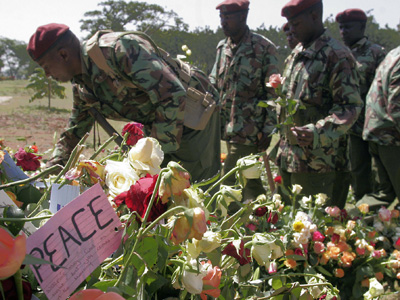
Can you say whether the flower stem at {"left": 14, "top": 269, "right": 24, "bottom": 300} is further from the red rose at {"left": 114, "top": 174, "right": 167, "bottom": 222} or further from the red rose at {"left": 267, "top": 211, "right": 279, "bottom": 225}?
the red rose at {"left": 267, "top": 211, "right": 279, "bottom": 225}

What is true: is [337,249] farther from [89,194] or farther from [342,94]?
[89,194]

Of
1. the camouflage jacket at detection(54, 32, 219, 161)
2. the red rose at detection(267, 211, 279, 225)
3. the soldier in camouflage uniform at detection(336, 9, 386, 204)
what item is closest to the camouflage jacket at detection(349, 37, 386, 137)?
the soldier in camouflage uniform at detection(336, 9, 386, 204)

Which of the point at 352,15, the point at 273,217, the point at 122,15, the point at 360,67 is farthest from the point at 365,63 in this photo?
the point at 122,15

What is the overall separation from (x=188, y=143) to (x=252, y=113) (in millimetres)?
1196

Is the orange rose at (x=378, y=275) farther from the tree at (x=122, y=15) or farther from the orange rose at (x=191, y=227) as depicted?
the tree at (x=122, y=15)

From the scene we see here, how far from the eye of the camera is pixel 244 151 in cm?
343

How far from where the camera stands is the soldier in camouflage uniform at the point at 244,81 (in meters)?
3.35

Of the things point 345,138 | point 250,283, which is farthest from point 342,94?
point 250,283

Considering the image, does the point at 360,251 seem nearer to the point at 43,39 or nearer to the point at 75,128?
the point at 75,128

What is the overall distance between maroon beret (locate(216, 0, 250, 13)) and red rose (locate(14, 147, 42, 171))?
2460 mm

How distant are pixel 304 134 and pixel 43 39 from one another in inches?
55.1

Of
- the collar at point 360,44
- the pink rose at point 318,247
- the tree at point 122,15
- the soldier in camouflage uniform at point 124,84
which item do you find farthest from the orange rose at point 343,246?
the tree at point 122,15

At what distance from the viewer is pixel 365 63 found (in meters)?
3.99

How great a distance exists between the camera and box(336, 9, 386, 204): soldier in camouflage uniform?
4012 millimetres
